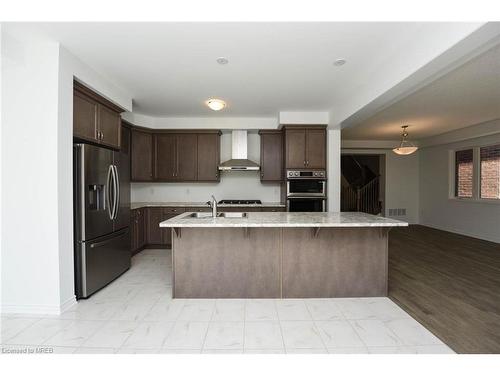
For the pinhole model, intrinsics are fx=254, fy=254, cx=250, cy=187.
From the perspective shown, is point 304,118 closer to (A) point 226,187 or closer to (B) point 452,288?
(A) point 226,187

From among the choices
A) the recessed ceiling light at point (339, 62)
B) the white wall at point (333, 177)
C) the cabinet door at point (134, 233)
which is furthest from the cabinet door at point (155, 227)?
the recessed ceiling light at point (339, 62)

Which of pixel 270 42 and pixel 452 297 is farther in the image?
pixel 452 297

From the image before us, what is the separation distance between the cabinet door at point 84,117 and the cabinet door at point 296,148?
9.74 feet

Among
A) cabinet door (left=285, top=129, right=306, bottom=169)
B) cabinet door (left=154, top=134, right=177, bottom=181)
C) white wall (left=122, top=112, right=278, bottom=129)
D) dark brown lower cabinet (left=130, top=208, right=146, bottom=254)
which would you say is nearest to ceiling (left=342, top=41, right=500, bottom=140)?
cabinet door (left=285, top=129, right=306, bottom=169)

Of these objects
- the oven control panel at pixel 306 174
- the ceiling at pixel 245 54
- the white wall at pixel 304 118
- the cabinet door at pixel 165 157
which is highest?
the ceiling at pixel 245 54

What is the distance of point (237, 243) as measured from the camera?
2.79m

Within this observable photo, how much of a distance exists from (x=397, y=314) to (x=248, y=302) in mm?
1439

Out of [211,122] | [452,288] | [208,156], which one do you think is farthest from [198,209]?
[452,288]

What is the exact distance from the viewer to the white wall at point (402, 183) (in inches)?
302

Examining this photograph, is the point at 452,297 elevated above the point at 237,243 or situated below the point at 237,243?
below

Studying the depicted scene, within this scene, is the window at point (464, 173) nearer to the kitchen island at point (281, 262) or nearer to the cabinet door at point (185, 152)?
the kitchen island at point (281, 262)

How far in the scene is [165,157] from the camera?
5.02m
